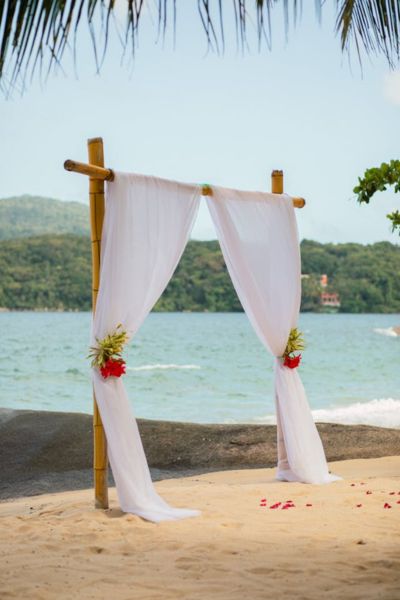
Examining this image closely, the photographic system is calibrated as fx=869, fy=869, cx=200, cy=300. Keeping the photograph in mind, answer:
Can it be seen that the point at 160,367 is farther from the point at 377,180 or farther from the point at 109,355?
the point at 109,355

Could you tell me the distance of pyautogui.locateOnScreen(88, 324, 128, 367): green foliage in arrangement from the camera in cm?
418

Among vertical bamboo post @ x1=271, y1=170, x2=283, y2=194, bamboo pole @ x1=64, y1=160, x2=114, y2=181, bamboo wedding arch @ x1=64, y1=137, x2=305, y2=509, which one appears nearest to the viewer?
bamboo pole @ x1=64, y1=160, x2=114, y2=181

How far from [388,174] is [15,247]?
101 feet

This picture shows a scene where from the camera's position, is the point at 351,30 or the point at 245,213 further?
the point at 245,213

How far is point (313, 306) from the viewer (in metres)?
36.6

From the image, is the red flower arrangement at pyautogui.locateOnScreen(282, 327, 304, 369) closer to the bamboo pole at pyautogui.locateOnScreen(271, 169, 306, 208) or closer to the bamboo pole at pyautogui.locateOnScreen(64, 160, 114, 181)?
the bamboo pole at pyautogui.locateOnScreen(271, 169, 306, 208)

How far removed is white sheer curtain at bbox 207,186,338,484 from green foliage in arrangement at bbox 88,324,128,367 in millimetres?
1126

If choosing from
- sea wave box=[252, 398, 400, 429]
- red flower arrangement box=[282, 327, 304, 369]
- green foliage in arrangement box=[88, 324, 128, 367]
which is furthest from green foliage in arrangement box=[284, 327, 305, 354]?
sea wave box=[252, 398, 400, 429]

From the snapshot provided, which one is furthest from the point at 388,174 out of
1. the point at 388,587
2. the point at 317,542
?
the point at 388,587

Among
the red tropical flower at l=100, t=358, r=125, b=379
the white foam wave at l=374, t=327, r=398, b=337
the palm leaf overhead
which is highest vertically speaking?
the palm leaf overhead

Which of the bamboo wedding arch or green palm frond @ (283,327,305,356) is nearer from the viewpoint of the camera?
the bamboo wedding arch

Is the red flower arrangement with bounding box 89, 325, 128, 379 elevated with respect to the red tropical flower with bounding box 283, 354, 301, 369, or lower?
elevated

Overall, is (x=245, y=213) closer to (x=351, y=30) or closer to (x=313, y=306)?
(x=351, y=30)

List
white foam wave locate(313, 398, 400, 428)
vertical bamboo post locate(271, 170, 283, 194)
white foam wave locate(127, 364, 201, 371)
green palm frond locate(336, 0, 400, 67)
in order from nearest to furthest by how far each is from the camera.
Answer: green palm frond locate(336, 0, 400, 67)
vertical bamboo post locate(271, 170, 283, 194)
white foam wave locate(313, 398, 400, 428)
white foam wave locate(127, 364, 201, 371)
